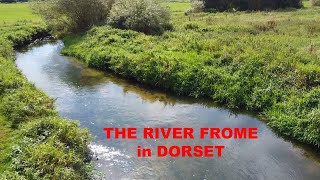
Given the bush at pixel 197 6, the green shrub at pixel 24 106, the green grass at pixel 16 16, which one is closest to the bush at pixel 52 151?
the green shrub at pixel 24 106

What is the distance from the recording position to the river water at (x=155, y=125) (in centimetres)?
1378

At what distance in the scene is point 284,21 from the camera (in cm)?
3981

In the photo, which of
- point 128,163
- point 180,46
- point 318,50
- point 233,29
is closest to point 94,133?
point 128,163

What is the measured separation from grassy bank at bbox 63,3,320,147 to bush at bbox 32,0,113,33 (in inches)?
327

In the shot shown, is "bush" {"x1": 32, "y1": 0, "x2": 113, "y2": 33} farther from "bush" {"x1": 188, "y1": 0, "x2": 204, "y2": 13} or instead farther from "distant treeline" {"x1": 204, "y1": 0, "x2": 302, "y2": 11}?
"distant treeline" {"x1": 204, "y1": 0, "x2": 302, "y2": 11}

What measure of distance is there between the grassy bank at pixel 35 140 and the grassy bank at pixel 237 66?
27.7 ft

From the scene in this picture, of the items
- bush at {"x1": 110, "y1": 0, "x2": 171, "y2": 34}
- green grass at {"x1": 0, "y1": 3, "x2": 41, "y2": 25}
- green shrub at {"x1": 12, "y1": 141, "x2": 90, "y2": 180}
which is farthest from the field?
green grass at {"x1": 0, "y1": 3, "x2": 41, "y2": 25}

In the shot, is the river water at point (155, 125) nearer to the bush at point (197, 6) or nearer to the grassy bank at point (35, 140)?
the grassy bank at point (35, 140)

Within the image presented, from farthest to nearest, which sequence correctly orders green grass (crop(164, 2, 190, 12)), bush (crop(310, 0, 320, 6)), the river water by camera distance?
bush (crop(310, 0, 320, 6))
green grass (crop(164, 2, 190, 12))
the river water

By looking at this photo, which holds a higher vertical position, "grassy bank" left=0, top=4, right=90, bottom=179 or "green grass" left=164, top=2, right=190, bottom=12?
"green grass" left=164, top=2, right=190, bottom=12

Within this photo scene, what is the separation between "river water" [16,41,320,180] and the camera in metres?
13.8

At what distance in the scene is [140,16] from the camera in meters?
35.8

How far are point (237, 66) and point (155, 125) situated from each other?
23.9ft

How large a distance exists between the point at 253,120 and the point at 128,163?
7598 mm
